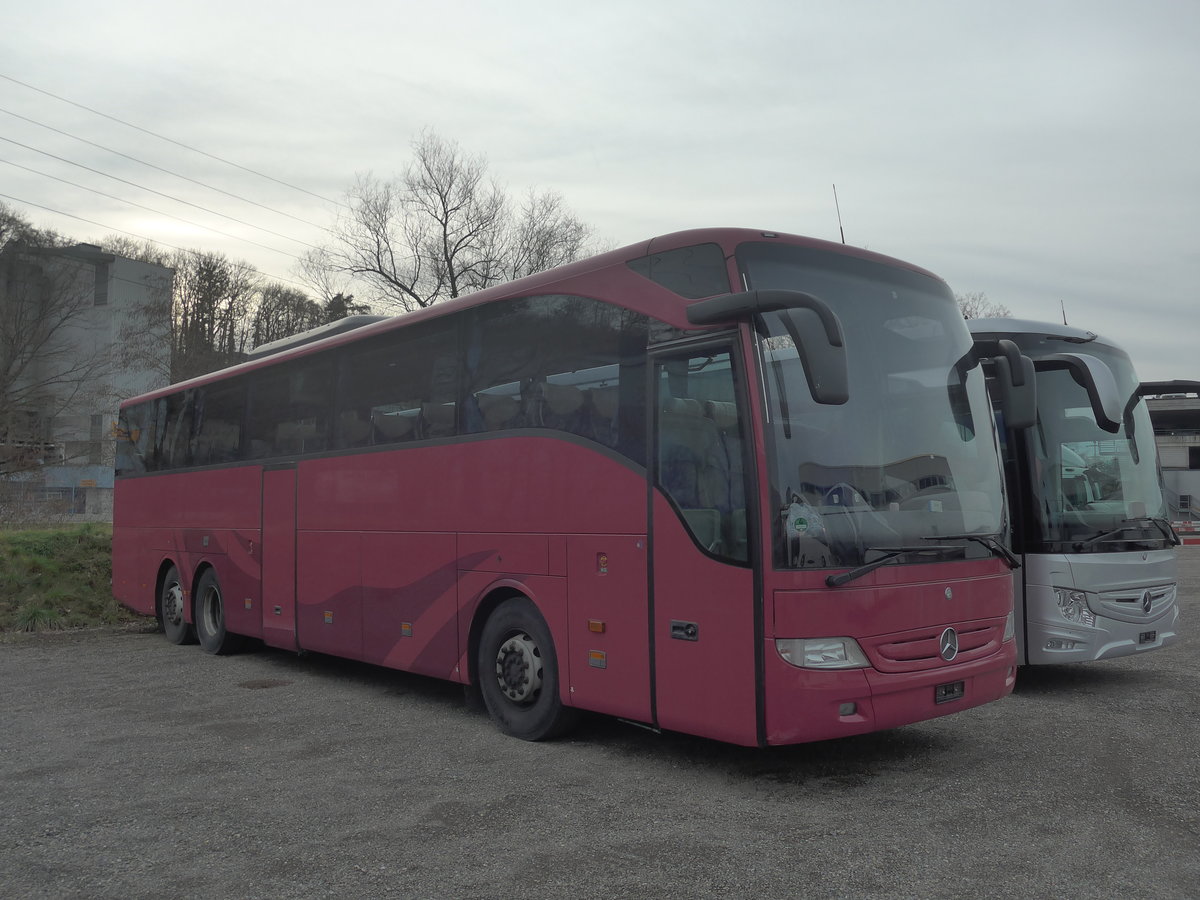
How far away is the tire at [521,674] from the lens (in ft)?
24.2

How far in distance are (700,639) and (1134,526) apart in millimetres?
5115

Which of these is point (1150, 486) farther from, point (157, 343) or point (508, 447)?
point (157, 343)

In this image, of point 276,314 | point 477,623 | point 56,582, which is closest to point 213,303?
point 276,314

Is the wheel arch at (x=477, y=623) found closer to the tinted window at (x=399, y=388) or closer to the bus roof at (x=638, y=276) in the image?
the tinted window at (x=399, y=388)

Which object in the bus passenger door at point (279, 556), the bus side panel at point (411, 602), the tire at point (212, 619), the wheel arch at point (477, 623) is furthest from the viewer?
the tire at point (212, 619)

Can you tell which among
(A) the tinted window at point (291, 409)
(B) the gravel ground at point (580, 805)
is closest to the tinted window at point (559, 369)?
(B) the gravel ground at point (580, 805)

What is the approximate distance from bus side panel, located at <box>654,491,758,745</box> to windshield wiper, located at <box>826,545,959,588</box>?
442 millimetres

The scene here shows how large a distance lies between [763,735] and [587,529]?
1883mm

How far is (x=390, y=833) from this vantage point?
5.38 metres

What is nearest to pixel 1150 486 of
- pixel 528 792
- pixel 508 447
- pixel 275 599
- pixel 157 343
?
pixel 508 447

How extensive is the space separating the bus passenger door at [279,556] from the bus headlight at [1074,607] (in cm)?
724

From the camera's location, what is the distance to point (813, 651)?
578cm

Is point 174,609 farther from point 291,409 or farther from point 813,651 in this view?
point 813,651

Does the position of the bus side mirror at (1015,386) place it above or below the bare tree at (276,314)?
below
